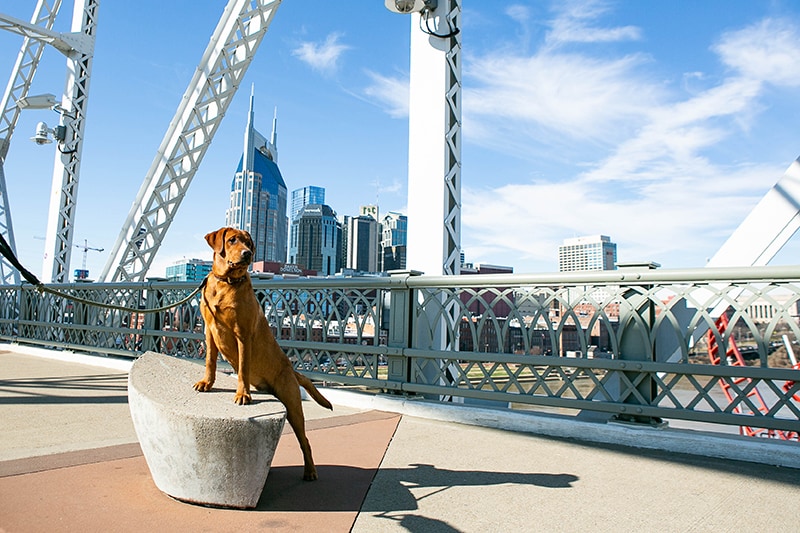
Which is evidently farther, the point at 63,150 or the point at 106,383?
the point at 63,150

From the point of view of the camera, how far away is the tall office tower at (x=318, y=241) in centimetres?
14988

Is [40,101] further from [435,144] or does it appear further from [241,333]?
[241,333]

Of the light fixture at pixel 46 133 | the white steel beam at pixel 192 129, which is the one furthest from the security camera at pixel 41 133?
the white steel beam at pixel 192 129

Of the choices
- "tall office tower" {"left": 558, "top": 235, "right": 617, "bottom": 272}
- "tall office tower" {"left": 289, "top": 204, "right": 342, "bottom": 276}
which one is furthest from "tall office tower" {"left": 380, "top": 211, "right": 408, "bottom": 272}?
"tall office tower" {"left": 558, "top": 235, "right": 617, "bottom": 272}

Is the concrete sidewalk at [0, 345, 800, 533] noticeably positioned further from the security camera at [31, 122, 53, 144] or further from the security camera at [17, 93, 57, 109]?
the security camera at [17, 93, 57, 109]

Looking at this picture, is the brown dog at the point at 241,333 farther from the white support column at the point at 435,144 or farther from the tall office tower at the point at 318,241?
the tall office tower at the point at 318,241

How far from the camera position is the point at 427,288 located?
585cm

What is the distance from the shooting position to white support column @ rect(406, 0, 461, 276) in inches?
260

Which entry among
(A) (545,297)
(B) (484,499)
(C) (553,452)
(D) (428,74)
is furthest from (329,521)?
(D) (428,74)

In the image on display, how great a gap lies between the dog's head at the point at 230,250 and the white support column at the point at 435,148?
3.52m

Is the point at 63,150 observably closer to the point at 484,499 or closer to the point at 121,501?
the point at 121,501

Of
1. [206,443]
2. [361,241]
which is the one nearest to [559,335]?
[206,443]

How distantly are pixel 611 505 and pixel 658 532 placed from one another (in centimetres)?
37

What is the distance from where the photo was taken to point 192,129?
10922 millimetres
